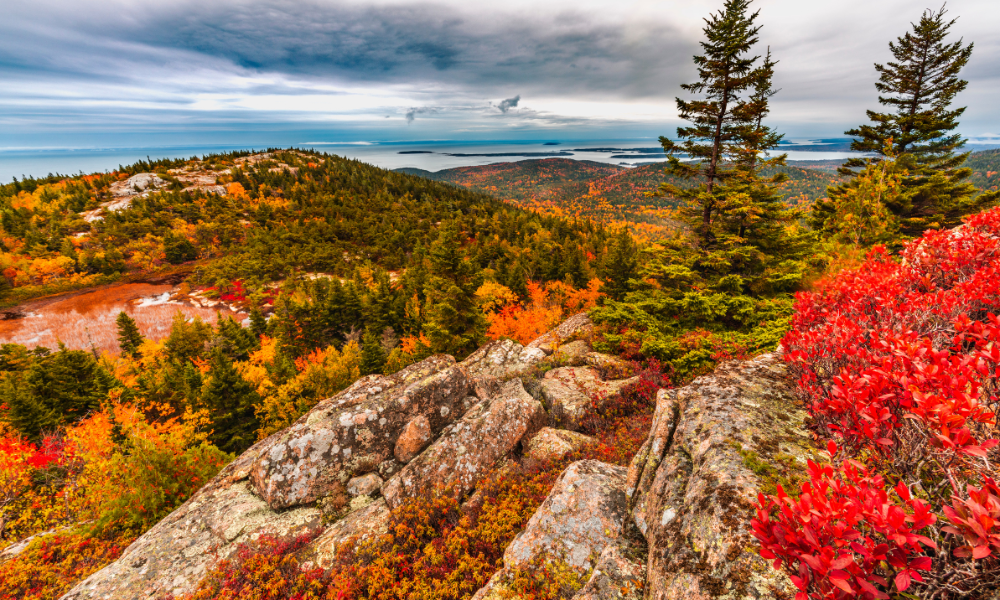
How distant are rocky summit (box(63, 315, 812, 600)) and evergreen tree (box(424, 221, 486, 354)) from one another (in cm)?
757

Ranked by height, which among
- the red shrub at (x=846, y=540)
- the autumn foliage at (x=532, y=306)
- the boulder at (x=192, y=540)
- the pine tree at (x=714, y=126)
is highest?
the pine tree at (x=714, y=126)

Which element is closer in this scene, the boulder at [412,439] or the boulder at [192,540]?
the boulder at [192,540]

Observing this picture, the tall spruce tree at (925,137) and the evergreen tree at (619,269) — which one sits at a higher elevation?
the tall spruce tree at (925,137)

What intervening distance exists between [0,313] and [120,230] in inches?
Result: 1237

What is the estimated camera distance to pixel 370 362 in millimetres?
29797

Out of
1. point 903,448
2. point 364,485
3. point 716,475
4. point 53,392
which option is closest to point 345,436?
point 364,485

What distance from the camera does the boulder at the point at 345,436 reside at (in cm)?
1021

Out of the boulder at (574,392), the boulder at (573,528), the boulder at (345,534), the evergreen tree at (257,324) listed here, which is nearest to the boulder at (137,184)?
the evergreen tree at (257,324)

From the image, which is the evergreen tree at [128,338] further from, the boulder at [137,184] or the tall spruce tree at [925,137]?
the boulder at [137,184]

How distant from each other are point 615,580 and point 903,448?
12.9ft

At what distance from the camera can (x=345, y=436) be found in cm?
1107

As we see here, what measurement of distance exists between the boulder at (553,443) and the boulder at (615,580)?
4457 mm

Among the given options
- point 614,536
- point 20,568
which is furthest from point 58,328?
point 614,536

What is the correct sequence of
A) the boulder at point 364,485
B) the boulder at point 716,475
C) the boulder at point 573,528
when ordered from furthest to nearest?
1. the boulder at point 364,485
2. the boulder at point 573,528
3. the boulder at point 716,475
